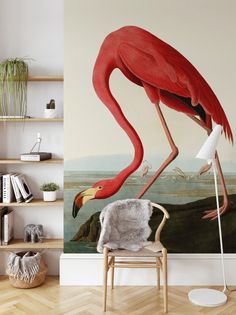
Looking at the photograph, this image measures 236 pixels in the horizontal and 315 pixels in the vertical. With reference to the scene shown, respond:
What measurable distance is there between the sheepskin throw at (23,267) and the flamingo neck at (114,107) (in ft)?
3.47

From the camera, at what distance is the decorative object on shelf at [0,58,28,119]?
137 inches

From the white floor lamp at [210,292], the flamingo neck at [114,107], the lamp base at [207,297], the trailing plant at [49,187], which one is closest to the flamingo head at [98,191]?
the flamingo neck at [114,107]

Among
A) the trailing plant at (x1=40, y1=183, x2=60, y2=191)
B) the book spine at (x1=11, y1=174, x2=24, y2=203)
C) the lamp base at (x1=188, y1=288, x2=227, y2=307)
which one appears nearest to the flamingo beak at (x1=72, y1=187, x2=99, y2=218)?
the trailing plant at (x1=40, y1=183, x2=60, y2=191)

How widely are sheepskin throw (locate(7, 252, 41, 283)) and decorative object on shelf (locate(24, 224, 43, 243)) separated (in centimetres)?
22

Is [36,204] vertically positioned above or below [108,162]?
below

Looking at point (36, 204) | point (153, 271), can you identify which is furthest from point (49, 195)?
point (153, 271)

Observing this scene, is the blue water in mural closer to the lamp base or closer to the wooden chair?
the wooden chair

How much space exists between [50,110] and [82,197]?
2.74ft

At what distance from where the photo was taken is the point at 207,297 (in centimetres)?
322

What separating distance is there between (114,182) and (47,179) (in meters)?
0.67

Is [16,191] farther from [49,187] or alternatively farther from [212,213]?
[212,213]

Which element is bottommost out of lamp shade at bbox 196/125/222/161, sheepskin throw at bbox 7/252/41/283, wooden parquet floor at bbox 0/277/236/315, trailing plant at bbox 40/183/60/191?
wooden parquet floor at bbox 0/277/236/315

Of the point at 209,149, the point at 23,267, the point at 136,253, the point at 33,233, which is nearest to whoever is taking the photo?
the point at 136,253

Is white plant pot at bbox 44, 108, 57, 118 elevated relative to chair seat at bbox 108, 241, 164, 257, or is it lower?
elevated
